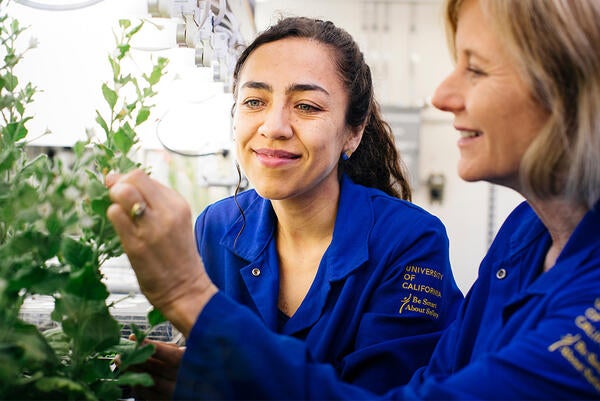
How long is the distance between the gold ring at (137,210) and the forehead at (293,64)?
0.72 meters

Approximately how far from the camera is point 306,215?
1.44m

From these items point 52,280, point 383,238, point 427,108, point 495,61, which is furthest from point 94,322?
point 427,108

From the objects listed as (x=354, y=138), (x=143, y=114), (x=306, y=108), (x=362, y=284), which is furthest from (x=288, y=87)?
(x=143, y=114)

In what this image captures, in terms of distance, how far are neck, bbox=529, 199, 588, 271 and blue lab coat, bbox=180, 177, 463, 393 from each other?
1.03 ft

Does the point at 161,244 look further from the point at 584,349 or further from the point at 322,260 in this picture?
the point at 322,260

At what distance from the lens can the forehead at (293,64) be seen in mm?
1329

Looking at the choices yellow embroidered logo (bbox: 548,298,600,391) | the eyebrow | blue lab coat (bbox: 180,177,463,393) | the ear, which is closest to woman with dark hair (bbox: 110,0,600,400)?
yellow embroidered logo (bbox: 548,298,600,391)

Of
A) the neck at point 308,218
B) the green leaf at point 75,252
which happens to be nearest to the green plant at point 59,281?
the green leaf at point 75,252

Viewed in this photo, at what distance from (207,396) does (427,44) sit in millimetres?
4763

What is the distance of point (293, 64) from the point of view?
1342mm

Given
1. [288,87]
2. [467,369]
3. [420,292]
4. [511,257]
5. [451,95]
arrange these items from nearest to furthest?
1. [467,369]
2. [451,95]
3. [511,257]
4. [420,292]
5. [288,87]

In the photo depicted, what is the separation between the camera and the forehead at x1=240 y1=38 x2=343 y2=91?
52.3 inches

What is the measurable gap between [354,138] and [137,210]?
98 cm

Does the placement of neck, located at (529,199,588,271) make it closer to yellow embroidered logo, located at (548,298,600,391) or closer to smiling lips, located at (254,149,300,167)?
yellow embroidered logo, located at (548,298,600,391)
